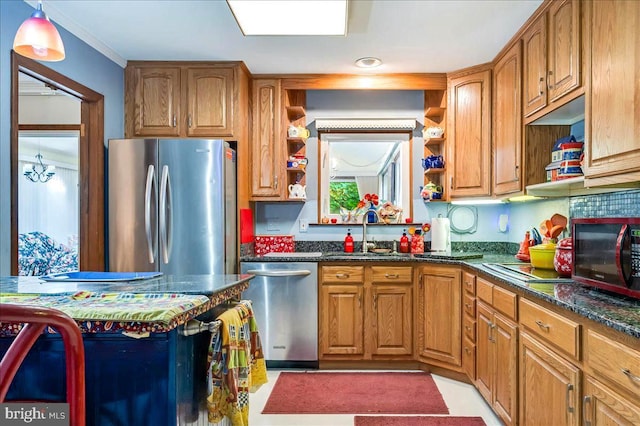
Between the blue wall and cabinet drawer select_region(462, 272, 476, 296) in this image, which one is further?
cabinet drawer select_region(462, 272, 476, 296)

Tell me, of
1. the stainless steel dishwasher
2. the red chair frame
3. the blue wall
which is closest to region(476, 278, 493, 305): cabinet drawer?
the stainless steel dishwasher

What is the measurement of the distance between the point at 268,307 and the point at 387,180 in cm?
159

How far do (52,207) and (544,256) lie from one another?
250 inches

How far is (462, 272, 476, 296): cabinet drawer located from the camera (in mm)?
2814

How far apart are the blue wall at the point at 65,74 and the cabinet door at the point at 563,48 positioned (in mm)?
2894

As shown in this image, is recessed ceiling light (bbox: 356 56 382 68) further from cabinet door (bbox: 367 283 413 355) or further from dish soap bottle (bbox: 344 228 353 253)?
cabinet door (bbox: 367 283 413 355)

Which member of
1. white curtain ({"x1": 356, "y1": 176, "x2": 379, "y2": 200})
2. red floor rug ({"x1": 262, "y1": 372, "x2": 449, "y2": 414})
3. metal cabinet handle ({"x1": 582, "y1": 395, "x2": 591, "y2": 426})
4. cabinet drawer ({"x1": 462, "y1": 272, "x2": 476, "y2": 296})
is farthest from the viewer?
white curtain ({"x1": 356, "y1": 176, "x2": 379, "y2": 200})

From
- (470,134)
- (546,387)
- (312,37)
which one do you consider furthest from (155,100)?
(546,387)

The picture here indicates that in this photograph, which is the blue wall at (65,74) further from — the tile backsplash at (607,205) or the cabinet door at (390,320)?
the tile backsplash at (607,205)

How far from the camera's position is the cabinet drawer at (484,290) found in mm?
2473

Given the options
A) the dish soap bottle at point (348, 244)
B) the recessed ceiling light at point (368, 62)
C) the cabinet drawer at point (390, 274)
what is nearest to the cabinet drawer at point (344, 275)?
the cabinet drawer at point (390, 274)

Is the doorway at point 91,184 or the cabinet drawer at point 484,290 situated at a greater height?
the doorway at point 91,184

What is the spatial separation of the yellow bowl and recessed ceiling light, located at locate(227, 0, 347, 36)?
5.67 ft

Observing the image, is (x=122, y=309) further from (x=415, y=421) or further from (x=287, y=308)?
(x=287, y=308)
